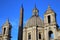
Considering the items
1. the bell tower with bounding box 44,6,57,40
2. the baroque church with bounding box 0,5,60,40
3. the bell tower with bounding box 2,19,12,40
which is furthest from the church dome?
the bell tower with bounding box 2,19,12,40

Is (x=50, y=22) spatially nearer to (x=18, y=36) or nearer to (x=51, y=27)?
(x=51, y=27)

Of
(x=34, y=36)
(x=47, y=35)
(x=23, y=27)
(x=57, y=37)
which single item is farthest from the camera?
(x=23, y=27)

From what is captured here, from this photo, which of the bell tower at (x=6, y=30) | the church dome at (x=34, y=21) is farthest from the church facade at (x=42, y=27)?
the bell tower at (x=6, y=30)

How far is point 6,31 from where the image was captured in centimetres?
4766

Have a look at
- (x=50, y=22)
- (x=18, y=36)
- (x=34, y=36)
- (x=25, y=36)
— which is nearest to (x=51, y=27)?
(x=50, y=22)

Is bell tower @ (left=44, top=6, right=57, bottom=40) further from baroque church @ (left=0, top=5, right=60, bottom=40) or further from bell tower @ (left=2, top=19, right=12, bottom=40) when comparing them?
bell tower @ (left=2, top=19, right=12, bottom=40)

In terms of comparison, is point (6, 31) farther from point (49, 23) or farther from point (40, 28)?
point (49, 23)

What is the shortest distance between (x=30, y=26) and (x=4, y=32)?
6.84 m

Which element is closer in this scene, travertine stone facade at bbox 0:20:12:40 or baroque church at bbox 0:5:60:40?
baroque church at bbox 0:5:60:40

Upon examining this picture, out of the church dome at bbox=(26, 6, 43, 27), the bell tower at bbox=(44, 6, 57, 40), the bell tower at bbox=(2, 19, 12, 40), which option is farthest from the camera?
the church dome at bbox=(26, 6, 43, 27)

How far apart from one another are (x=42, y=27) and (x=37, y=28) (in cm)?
124

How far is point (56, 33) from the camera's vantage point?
133 feet

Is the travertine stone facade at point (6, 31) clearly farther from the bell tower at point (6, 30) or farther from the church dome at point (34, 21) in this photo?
the church dome at point (34, 21)

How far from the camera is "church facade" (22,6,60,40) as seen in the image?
137ft
